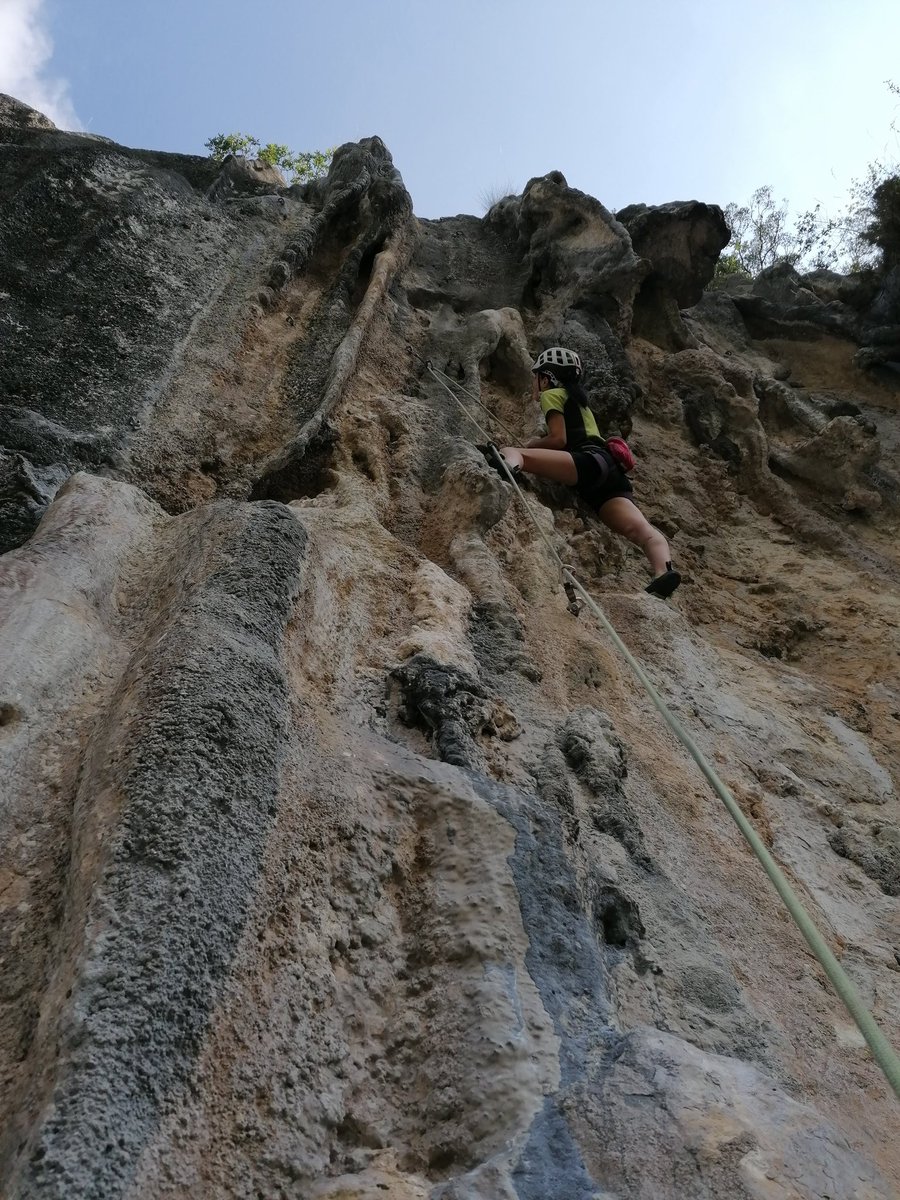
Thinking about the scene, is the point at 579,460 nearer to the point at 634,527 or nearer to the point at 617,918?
the point at 634,527

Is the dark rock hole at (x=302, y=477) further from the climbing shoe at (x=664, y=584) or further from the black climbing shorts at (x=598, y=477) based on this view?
the climbing shoe at (x=664, y=584)

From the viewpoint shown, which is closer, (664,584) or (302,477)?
(302,477)

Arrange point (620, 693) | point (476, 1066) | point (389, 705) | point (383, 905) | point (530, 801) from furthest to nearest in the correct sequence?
point (620, 693) → point (389, 705) → point (530, 801) → point (383, 905) → point (476, 1066)

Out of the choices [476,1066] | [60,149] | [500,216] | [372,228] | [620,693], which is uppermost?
[500,216]

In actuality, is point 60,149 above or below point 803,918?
above

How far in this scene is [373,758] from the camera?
2551 mm

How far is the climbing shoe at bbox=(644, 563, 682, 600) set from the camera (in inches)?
185

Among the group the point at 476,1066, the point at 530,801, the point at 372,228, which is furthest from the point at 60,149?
the point at 476,1066

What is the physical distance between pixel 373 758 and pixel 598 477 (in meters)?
3.15

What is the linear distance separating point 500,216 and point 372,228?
2.51m

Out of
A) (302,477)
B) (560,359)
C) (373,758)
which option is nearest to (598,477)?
(560,359)

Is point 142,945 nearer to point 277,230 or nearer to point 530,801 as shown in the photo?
point 530,801

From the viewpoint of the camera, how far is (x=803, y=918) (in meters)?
1.78

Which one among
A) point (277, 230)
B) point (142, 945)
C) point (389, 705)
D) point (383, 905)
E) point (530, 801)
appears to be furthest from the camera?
point (277, 230)
